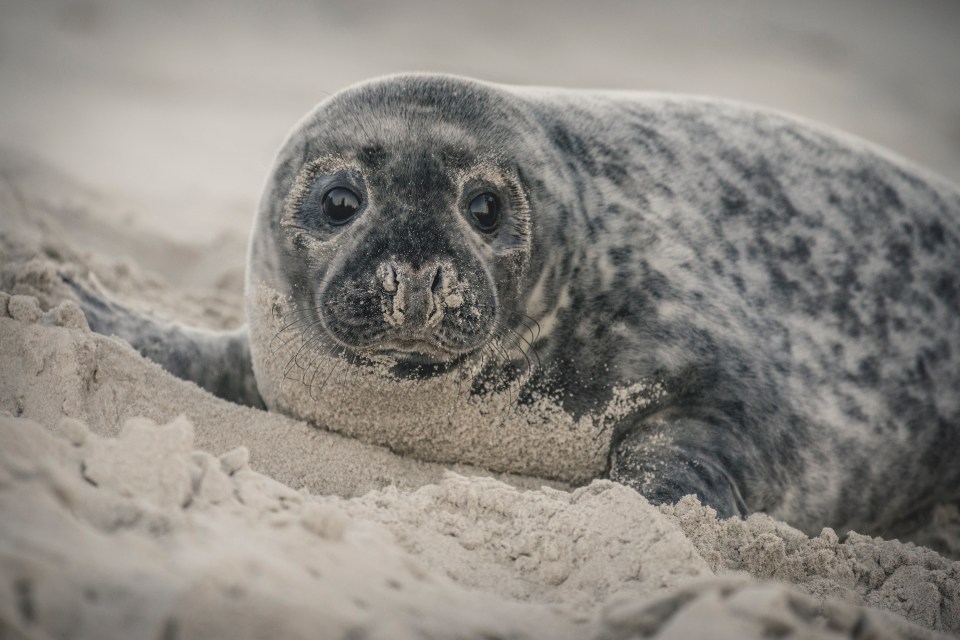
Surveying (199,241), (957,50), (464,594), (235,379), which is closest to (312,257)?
(235,379)

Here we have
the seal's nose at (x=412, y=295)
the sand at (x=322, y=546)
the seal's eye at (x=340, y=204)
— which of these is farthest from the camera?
the seal's eye at (x=340, y=204)

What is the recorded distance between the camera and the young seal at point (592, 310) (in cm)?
232

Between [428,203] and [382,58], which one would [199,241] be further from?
[382,58]

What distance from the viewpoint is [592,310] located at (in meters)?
2.59

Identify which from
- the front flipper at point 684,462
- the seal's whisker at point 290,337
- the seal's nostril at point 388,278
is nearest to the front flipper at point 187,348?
the seal's whisker at point 290,337

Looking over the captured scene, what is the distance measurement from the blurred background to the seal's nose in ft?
13.1

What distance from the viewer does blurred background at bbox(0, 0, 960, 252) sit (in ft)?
22.1

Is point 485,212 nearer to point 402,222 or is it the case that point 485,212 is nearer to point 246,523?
point 402,222

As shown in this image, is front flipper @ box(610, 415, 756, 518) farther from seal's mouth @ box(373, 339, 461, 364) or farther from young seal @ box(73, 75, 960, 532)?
seal's mouth @ box(373, 339, 461, 364)

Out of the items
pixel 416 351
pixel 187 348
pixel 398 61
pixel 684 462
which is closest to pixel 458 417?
pixel 416 351

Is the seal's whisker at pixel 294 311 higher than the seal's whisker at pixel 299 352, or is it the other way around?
the seal's whisker at pixel 294 311

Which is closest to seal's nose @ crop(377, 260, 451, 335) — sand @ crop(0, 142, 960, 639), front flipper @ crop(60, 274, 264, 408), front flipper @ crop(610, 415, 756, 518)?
sand @ crop(0, 142, 960, 639)

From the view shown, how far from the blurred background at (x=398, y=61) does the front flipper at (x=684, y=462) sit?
13.2ft

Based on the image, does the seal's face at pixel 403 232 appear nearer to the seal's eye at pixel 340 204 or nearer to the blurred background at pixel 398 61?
the seal's eye at pixel 340 204
